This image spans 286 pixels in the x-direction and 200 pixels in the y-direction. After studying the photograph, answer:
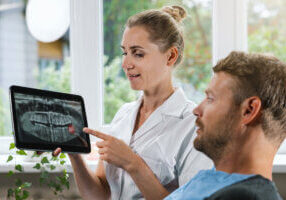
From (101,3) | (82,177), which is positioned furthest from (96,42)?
(82,177)

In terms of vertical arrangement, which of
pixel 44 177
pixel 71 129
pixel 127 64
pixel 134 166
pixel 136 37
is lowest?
pixel 44 177

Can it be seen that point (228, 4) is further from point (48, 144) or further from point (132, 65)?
point (48, 144)

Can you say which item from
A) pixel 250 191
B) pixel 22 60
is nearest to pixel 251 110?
pixel 250 191

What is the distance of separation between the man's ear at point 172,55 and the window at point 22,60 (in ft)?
3.08

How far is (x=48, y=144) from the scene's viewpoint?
159cm

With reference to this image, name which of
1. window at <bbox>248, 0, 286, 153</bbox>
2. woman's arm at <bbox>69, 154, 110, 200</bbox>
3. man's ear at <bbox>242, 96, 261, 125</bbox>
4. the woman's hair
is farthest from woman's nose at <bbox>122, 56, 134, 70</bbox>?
window at <bbox>248, 0, 286, 153</bbox>

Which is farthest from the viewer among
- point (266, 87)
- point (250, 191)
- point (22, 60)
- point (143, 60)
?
point (22, 60)

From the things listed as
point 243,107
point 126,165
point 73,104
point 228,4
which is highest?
point 228,4

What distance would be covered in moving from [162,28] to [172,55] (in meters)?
0.11

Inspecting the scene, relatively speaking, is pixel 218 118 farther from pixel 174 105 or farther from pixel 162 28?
pixel 162 28

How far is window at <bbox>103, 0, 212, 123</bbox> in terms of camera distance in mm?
2486

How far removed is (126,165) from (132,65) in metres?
0.39

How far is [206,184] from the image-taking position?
50.9 inches

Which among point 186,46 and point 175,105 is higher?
point 186,46
